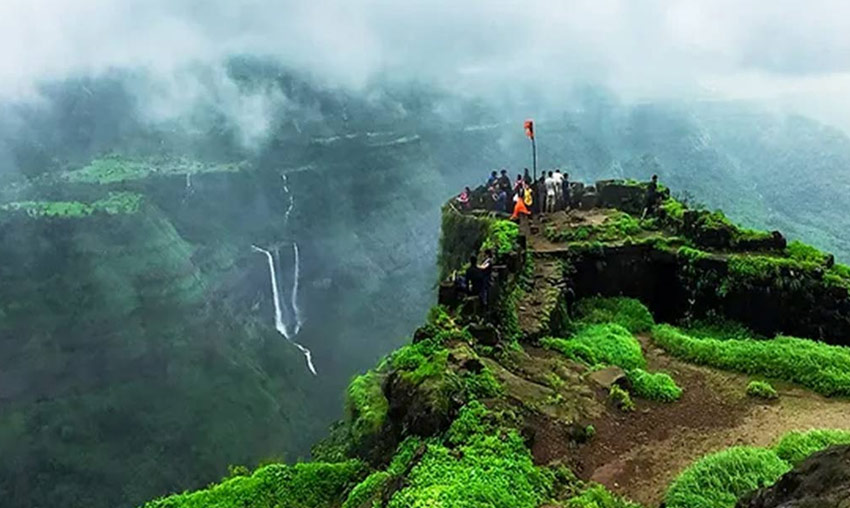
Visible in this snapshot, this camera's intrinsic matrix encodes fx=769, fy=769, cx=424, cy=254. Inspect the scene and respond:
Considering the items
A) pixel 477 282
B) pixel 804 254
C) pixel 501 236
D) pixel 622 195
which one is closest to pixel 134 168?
pixel 622 195

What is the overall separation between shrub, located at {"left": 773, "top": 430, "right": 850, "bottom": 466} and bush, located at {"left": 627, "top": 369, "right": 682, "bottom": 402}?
2.60 metres

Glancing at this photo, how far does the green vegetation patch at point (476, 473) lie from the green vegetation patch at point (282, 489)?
2760mm

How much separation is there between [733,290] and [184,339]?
5321 cm

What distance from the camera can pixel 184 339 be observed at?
65.8 meters

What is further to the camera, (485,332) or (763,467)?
(485,332)

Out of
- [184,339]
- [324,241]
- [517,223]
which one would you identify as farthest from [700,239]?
[324,241]

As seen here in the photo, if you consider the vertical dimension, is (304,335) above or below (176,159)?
below

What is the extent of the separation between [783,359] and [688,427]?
433 centimetres

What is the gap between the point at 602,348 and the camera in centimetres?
1819

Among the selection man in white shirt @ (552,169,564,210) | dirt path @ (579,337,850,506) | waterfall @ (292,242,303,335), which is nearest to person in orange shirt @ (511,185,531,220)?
man in white shirt @ (552,169,564,210)

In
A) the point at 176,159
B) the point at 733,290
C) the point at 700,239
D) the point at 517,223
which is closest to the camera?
the point at 733,290

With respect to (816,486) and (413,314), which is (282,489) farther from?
(413,314)

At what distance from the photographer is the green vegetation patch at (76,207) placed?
7762cm

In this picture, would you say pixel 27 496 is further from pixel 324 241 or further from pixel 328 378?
pixel 324 241
